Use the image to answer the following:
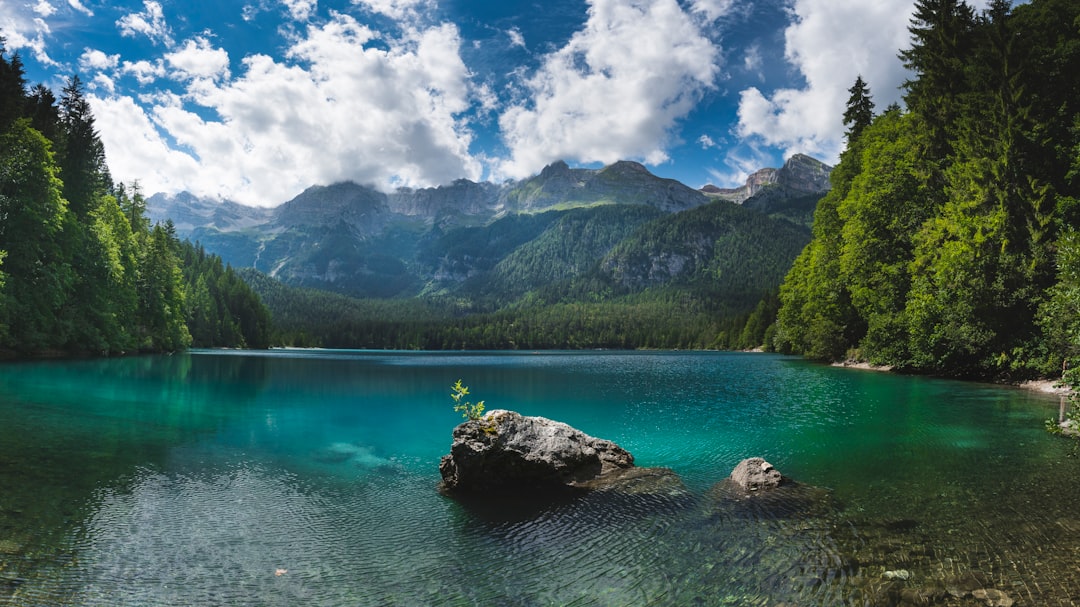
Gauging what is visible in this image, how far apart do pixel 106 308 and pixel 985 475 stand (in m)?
79.4

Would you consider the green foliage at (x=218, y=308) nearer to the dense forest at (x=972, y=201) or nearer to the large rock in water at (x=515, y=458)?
the large rock in water at (x=515, y=458)

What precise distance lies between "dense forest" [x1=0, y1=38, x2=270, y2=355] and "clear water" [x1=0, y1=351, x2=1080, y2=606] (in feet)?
115

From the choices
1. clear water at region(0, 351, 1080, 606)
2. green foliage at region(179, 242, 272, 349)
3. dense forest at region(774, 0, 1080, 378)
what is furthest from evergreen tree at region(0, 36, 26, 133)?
dense forest at region(774, 0, 1080, 378)

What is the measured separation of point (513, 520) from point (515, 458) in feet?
10.5

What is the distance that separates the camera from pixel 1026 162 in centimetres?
3597

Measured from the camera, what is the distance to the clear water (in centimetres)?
898

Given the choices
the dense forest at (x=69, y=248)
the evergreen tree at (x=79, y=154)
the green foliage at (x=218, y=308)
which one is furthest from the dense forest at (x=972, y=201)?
the green foliage at (x=218, y=308)

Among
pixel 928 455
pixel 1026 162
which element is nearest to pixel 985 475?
pixel 928 455

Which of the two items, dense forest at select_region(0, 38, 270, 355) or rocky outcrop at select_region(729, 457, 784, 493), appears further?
dense forest at select_region(0, 38, 270, 355)

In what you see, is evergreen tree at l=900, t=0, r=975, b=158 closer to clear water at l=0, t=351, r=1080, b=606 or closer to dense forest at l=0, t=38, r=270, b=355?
clear water at l=0, t=351, r=1080, b=606

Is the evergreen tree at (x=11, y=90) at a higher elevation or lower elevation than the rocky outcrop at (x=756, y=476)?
higher

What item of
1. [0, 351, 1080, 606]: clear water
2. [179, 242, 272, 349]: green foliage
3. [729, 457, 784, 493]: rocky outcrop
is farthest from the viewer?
[179, 242, 272, 349]: green foliage

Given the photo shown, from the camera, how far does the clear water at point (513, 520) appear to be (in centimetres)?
898

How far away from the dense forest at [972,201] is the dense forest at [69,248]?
72.7 meters
